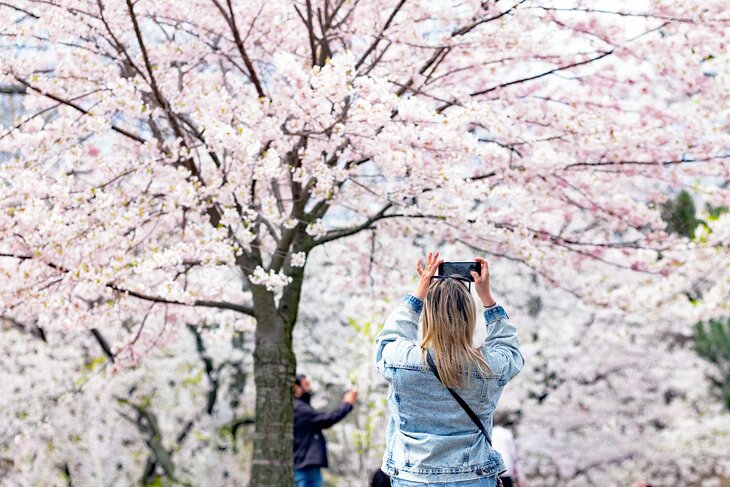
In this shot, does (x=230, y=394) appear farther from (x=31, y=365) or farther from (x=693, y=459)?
(x=693, y=459)

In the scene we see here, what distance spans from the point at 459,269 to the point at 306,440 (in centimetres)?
423

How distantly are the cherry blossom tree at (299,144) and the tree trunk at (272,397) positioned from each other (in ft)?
0.05

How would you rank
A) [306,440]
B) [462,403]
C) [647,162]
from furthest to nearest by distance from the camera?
[306,440] < [647,162] < [462,403]

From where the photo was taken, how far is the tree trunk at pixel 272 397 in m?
6.09

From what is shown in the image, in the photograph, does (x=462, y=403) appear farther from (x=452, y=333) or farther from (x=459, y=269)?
(x=459, y=269)

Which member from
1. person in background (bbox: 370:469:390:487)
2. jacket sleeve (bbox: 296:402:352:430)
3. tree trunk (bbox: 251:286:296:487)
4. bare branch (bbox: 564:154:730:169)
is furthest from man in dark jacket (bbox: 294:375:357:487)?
bare branch (bbox: 564:154:730:169)

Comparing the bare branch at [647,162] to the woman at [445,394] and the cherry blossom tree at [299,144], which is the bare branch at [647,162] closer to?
the cherry blossom tree at [299,144]

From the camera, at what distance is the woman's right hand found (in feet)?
9.37

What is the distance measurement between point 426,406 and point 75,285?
3.75m

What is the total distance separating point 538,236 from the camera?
22.1 feet

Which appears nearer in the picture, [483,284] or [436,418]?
[436,418]

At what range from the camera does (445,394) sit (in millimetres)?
2697

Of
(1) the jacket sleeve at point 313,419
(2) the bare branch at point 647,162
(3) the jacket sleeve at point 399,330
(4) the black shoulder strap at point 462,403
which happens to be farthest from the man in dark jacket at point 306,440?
(4) the black shoulder strap at point 462,403

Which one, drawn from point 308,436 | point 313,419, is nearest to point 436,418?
point 313,419
